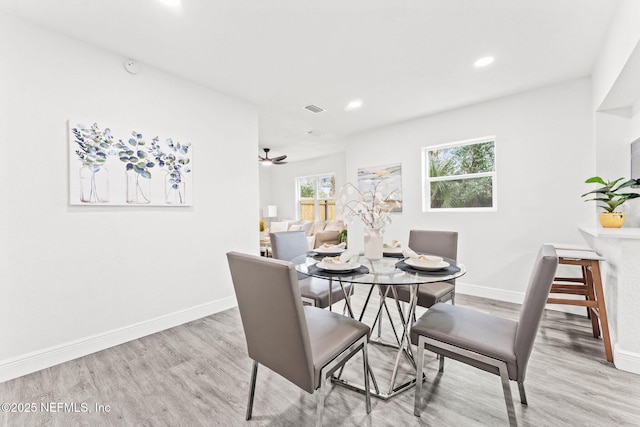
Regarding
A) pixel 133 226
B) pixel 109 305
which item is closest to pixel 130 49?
pixel 133 226

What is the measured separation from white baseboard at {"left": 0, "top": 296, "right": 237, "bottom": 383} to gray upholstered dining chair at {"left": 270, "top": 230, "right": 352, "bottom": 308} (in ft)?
3.72

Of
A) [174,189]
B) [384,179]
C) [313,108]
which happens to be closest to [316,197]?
[384,179]

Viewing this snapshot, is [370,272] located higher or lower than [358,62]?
lower

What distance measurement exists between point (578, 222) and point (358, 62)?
287 cm

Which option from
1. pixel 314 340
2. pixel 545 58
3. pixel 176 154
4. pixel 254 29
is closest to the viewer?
pixel 314 340

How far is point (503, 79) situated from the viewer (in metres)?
2.90

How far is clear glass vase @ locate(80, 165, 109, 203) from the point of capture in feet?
7.30

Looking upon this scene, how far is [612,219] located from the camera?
2.26 meters

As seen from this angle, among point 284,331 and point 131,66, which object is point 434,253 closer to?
point 284,331

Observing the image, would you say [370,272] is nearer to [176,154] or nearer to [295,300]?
[295,300]

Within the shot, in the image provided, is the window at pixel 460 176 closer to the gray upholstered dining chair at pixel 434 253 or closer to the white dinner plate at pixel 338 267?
the gray upholstered dining chair at pixel 434 253

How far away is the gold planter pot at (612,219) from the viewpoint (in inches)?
88.1

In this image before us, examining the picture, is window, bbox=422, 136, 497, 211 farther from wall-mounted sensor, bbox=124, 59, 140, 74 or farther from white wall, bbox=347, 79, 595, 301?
wall-mounted sensor, bbox=124, 59, 140, 74

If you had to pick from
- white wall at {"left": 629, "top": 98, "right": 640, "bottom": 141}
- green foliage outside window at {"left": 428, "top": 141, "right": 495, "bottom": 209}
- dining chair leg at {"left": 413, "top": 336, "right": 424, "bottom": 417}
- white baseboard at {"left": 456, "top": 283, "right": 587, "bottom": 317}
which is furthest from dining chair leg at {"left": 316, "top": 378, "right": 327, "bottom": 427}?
green foliage outside window at {"left": 428, "top": 141, "right": 495, "bottom": 209}
